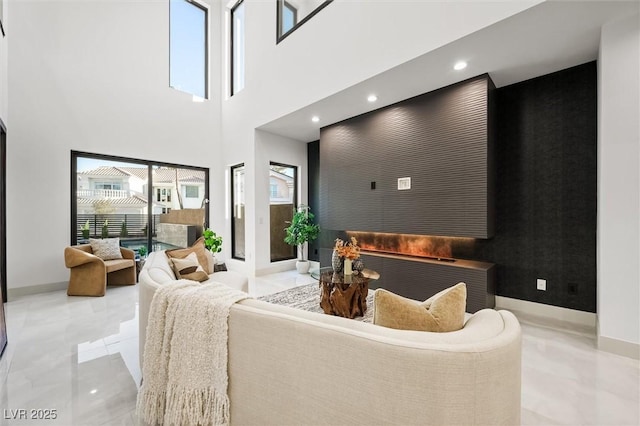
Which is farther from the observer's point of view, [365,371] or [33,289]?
[33,289]

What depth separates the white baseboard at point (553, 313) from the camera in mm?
2986

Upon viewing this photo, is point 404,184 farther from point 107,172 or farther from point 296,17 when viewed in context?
point 107,172

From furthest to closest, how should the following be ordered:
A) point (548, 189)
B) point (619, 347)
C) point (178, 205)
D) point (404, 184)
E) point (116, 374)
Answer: point (178, 205)
point (404, 184)
point (548, 189)
point (619, 347)
point (116, 374)

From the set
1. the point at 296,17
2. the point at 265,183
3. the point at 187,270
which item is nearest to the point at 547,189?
the point at 187,270

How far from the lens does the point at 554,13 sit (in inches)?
91.3

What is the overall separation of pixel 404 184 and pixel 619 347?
106 inches

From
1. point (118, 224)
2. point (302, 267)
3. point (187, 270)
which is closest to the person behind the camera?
point (187, 270)

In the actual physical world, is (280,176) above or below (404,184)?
above

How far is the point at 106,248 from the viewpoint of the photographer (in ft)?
14.9

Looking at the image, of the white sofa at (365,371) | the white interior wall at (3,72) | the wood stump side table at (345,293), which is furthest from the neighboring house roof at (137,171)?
the white sofa at (365,371)

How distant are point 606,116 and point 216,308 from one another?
3.59m

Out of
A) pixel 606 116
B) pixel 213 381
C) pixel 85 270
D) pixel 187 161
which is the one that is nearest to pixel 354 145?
pixel 606 116

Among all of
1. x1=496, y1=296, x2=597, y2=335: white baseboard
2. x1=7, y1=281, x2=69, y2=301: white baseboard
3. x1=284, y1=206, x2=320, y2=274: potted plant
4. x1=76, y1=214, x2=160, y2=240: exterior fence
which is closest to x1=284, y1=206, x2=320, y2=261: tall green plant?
x1=284, y1=206, x2=320, y2=274: potted plant

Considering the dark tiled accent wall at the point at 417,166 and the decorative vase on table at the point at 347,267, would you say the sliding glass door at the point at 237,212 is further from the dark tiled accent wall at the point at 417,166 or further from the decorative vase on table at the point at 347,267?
the decorative vase on table at the point at 347,267
